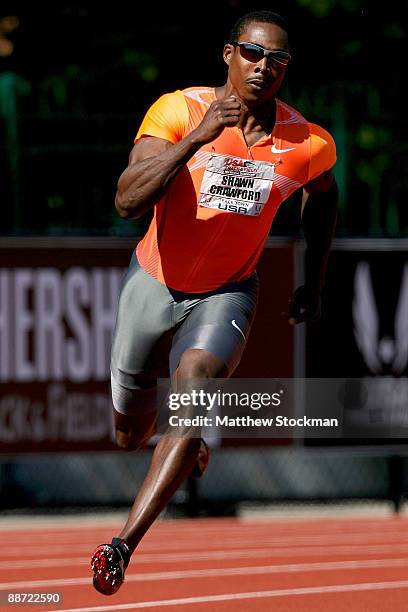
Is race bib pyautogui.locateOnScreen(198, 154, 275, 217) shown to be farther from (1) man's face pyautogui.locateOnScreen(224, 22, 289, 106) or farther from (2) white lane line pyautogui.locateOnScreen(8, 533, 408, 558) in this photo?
(2) white lane line pyautogui.locateOnScreen(8, 533, 408, 558)

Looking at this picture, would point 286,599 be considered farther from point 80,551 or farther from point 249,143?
point 80,551

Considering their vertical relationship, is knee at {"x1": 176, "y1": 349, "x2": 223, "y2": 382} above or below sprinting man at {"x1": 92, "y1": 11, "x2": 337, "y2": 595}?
below

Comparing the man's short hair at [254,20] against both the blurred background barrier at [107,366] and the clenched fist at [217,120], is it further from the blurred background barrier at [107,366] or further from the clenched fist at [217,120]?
the blurred background barrier at [107,366]

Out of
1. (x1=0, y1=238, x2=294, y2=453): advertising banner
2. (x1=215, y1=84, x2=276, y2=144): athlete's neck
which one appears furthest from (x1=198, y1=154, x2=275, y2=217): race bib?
(x1=0, y1=238, x2=294, y2=453): advertising banner

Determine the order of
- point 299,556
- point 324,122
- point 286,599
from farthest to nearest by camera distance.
Result: point 324,122
point 299,556
point 286,599

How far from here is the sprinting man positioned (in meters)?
6.71

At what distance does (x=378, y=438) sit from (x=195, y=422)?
668cm

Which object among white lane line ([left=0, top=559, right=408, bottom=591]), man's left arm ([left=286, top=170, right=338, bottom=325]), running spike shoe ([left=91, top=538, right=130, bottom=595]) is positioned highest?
man's left arm ([left=286, top=170, right=338, bottom=325])

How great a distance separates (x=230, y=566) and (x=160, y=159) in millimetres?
4346

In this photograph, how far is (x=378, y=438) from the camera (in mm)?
13305

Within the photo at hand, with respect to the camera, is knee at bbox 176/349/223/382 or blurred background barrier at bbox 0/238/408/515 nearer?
knee at bbox 176/349/223/382

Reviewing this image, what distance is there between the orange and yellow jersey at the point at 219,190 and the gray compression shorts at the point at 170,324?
2.7 inches

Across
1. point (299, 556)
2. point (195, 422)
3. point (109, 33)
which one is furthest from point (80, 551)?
point (109, 33)

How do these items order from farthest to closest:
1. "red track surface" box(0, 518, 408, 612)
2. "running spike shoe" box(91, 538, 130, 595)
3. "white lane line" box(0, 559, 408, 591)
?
"white lane line" box(0, 559, 408, 591) → "red track surface" box(0, 518, 408, 612) → "running spike shoe" box(91, 538, 130, 595)
